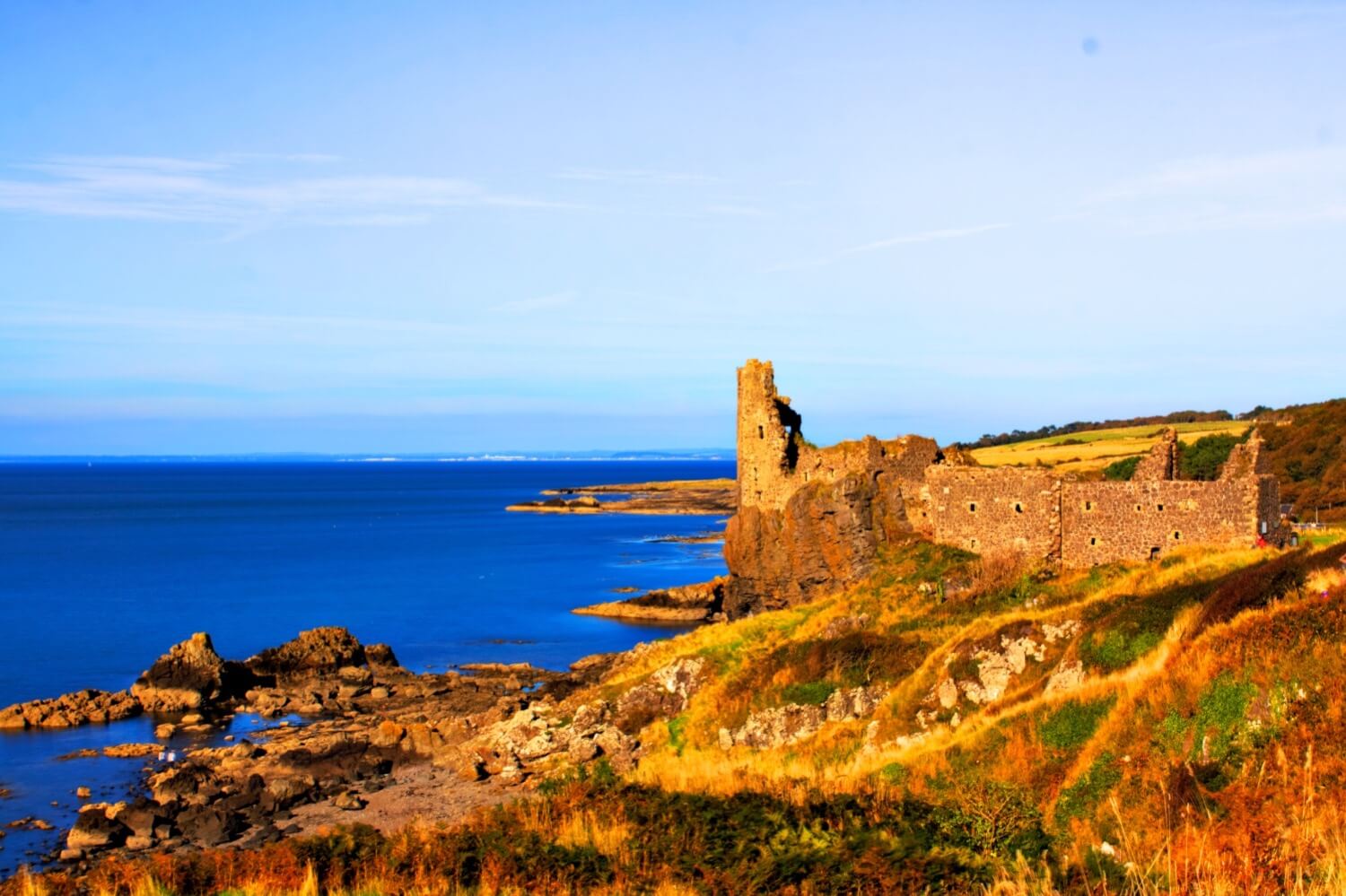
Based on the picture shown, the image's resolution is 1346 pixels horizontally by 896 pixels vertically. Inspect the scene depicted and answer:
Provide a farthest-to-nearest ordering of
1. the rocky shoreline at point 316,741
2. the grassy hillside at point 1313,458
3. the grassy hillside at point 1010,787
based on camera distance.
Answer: the grassy hillside at point 1313,458
the rocky shoreline at point 316,741
the grassy hillside at point 1010,787

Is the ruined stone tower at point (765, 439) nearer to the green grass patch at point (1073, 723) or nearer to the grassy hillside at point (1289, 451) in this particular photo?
the grassy hillside at point (1289, 451)

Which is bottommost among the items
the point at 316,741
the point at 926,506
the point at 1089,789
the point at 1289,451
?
the point at 316,741

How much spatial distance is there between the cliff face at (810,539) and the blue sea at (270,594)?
12.8 meters

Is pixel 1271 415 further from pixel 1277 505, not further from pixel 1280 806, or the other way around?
pixel 1280 806

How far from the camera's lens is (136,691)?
1956 inches

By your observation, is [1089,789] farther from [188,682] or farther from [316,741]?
[188,682]

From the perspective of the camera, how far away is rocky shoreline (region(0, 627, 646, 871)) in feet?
104

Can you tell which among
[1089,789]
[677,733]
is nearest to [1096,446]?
[677,733]

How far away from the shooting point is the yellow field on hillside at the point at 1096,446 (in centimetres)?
9462

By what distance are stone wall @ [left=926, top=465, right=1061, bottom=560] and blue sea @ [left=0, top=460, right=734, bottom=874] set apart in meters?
27.7

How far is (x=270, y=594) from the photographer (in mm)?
88250

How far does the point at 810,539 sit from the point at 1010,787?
3116cm

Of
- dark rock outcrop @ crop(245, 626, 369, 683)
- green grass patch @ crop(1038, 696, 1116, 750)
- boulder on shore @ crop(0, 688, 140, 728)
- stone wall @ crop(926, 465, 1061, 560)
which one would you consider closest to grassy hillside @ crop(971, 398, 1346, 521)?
stone wall @ crop(926, 465, 1061, 560)

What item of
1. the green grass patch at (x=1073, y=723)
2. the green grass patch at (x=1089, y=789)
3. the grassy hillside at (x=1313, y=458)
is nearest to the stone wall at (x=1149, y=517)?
the green grass patch at (x=1073, y=723)
